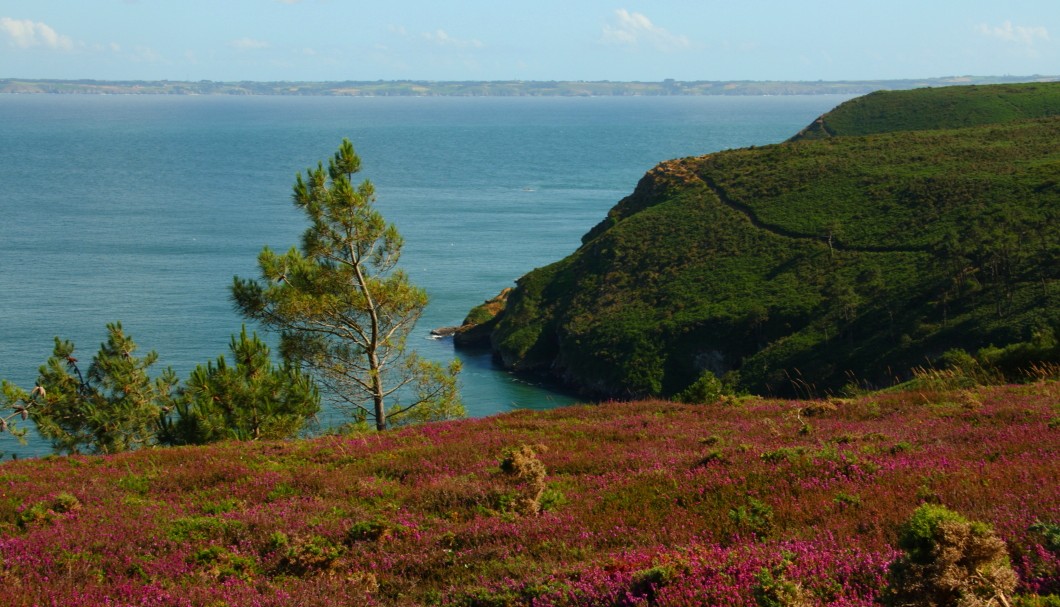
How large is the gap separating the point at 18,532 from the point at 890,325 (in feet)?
198

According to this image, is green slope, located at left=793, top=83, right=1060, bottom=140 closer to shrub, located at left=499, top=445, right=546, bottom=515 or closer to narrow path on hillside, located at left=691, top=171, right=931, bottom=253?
narrow path on hillside, located at left=691, top=171, right=931, bottom=253

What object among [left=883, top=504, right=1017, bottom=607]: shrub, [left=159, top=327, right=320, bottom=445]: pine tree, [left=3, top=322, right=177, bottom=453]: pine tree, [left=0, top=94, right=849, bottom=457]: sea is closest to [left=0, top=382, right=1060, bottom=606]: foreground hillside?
[left=883, top=504, right=1017, bottom=607]: shrub

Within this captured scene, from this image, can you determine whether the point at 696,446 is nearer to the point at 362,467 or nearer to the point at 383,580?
the point at 362,467

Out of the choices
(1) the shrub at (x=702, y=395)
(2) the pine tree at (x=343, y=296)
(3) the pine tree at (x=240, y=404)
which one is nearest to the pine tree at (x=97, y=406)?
(3) the pine tree at (x=240, y=404)

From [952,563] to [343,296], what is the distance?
24.4 meters

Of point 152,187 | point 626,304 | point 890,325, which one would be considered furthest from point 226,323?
point 152,187

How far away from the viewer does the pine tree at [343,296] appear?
27953mm

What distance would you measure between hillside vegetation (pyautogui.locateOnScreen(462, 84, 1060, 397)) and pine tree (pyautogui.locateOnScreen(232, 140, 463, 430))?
29.9 meters

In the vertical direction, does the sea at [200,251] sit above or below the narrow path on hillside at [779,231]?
below

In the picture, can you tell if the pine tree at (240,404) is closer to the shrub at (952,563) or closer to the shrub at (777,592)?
the shrub at (777,592)

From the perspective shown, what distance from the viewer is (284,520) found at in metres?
11.7

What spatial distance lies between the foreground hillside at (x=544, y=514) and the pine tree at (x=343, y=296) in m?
11.8

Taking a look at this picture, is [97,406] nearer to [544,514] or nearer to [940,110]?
[544,514]

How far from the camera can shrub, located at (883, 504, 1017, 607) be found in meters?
6.70
